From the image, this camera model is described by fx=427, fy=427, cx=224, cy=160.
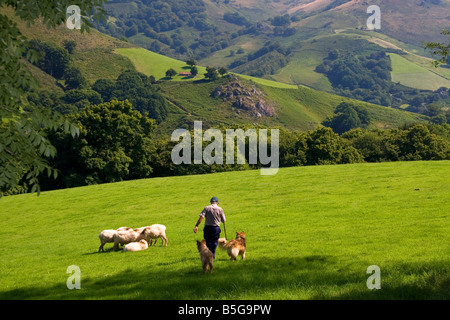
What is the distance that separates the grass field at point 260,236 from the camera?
14109 millimetres

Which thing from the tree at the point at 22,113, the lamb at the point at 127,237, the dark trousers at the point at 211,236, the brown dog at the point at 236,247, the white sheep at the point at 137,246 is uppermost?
the tree at the point at 22,113

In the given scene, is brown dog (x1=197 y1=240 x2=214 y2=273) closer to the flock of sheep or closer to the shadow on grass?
the shadow on grass

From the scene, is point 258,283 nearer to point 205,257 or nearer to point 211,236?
point 205,257

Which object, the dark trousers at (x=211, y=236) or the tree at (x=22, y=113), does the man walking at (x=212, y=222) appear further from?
the tree at (x=22, y=113)

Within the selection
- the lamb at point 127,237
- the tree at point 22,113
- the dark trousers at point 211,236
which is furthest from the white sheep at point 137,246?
the tree at point 22,113

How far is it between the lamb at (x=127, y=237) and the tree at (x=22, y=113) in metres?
12.5

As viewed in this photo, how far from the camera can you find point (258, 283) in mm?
14188

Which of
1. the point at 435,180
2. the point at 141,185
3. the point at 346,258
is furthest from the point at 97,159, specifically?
the point at 346,258

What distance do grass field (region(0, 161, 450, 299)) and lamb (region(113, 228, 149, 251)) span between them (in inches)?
42.1

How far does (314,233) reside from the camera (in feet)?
79.6

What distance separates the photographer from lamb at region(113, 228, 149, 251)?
78.8ft
